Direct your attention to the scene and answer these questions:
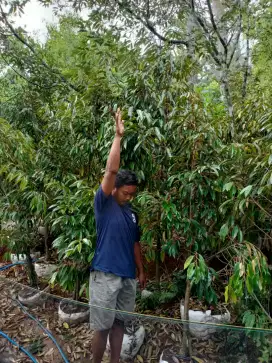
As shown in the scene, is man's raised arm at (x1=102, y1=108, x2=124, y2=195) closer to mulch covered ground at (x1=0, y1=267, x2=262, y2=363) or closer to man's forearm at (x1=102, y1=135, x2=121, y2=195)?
man's forearm at (x1=102, y1=135, x2=121, y2=195)

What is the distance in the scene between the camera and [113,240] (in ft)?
5.74

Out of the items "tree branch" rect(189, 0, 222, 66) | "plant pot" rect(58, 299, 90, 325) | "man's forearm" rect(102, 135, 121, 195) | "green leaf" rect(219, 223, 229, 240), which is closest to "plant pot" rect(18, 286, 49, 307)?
"plant pot" rect(58, 299, 90, 325)

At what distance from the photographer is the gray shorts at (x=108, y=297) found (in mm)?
1531

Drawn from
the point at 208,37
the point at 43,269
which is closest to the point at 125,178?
the point at 208,37

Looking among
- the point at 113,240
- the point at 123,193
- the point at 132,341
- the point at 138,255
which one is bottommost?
the point at 132,341

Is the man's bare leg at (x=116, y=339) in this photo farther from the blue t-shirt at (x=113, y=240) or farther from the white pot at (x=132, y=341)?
the blue t-shirt at (x=113, y=240)

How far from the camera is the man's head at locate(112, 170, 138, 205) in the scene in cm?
168

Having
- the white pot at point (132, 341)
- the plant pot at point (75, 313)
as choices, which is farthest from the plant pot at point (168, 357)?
the plant pot at point (75, 313)

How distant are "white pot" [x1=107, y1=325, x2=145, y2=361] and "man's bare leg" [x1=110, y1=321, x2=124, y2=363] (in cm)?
3

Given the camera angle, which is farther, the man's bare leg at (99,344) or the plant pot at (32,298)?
the plant pot at (32,298)

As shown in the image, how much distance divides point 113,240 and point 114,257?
0.09 meters

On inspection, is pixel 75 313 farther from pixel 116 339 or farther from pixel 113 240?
pixel 113 240

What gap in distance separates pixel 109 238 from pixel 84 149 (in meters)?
0.68

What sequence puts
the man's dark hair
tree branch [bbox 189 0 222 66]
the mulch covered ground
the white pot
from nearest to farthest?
the mulch covered ground, the white pot, the man's dark hair, tree branch [bbox 189 0 222 66]
